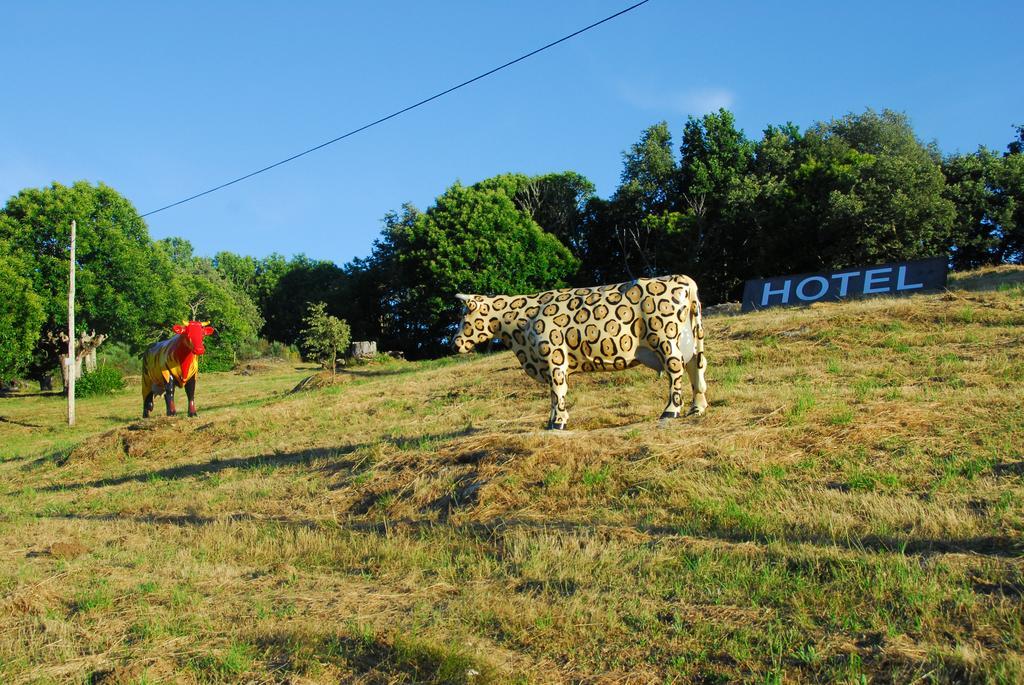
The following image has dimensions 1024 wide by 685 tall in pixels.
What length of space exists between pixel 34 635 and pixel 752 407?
34.1ft

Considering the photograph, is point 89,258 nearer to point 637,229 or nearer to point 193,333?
point 193,333

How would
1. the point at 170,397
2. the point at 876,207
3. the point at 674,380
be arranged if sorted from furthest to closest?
1. the point at 876,207
2. the point at 170,397
3. the point at 674,380

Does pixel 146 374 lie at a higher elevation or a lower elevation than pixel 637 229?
lower

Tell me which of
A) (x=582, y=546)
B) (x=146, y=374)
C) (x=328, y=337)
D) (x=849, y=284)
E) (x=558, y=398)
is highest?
(x=849, y=284)

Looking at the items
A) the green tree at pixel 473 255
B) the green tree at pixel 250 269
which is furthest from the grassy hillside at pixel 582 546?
the green tree at pixel 250 269

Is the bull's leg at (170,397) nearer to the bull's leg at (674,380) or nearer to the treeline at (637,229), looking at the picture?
the treeline at (637,229)

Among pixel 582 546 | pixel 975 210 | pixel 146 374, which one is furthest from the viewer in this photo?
pixel 975 210

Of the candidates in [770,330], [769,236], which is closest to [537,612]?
[770,330]

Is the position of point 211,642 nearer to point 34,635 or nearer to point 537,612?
point 34,635

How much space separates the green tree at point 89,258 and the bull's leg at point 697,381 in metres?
35.4

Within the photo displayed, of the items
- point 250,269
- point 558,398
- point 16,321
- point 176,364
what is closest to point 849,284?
point 558,398

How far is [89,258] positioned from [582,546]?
133 ft

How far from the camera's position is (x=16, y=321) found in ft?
115

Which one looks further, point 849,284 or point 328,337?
point 328,337
